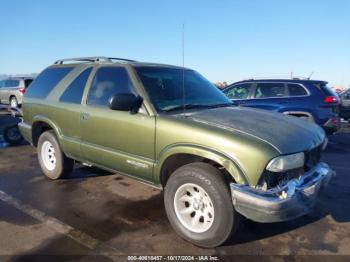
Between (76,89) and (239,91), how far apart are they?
231 inches

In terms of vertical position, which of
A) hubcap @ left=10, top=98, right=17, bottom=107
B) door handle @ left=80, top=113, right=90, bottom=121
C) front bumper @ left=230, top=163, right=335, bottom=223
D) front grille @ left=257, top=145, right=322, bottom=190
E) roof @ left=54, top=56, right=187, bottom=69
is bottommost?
hubcap @ left=10, top=98, right=17, bottom=107

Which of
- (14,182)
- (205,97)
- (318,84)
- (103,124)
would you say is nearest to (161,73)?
(205,97)

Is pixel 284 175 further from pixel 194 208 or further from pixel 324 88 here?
pixel 324 88

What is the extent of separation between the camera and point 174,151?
11.9 ft

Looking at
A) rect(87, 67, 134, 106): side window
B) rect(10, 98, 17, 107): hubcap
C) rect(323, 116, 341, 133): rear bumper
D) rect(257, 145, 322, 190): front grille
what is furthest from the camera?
rect(10, 98, 17, 107): hubcap

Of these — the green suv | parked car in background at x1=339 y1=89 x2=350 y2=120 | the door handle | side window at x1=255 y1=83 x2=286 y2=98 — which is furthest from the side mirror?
parked car in background at x1=339 y1=89 x2=350 y2=120

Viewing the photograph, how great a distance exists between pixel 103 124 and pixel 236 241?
83.9 inches

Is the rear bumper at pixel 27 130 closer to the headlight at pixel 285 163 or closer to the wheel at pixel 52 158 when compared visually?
the wheel at pixel 52 158

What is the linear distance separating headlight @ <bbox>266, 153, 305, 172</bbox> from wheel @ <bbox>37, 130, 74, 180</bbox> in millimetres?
3445

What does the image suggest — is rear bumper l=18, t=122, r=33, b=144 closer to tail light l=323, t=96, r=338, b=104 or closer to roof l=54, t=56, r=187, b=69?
roof l=54, t=56, r=187, b=69

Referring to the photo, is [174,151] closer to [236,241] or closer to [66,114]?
[236,241]

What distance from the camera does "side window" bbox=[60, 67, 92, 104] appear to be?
4969 mm

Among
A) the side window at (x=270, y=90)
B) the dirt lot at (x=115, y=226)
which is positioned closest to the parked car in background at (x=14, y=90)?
the side window at (x=270, y=90)

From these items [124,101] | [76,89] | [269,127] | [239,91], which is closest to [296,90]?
[239,91]
